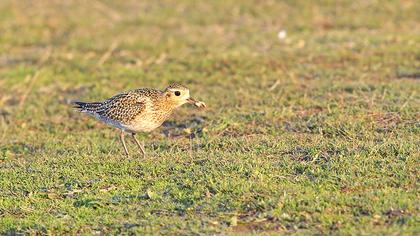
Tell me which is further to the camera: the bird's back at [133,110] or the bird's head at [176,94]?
the bird's head at [176,94]

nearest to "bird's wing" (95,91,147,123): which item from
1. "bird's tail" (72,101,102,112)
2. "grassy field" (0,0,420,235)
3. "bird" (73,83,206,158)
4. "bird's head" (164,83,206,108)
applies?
"bird" (73,83,206,158)

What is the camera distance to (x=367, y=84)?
1259 centimetres

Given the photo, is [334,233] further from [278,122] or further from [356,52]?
[356,52]

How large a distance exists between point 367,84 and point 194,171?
4988 mm

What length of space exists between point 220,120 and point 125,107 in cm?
173

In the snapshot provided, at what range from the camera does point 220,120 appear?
11.0 meters

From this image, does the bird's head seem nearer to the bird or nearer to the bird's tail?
the bird

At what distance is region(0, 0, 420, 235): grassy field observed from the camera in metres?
7.36

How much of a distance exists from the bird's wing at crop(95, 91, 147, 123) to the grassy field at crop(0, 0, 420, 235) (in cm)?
43

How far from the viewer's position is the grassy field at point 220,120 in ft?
24.2

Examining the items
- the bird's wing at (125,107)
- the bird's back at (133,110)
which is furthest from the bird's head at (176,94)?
the bird's wing at (125,107)

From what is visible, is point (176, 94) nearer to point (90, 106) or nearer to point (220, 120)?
point (90, 106)

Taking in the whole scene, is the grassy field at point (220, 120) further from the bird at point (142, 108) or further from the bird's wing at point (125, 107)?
the bird's wing at point (125, 107)

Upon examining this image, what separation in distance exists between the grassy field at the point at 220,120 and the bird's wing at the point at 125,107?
1.42 ft
